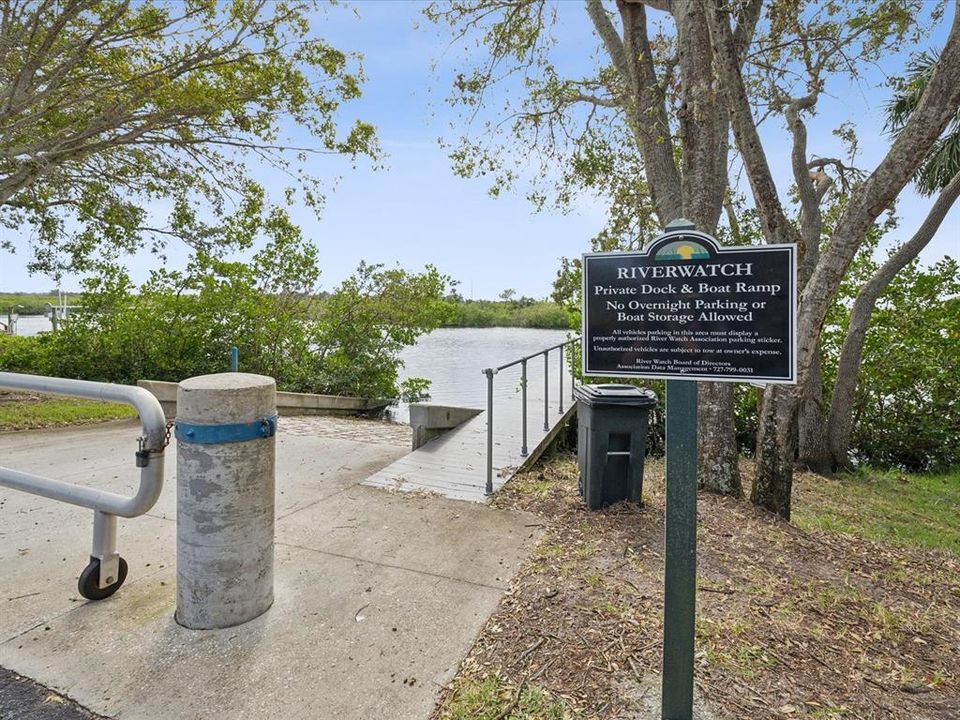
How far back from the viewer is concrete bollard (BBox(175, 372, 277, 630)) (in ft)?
8.48

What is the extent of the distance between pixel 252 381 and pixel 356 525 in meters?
1.77

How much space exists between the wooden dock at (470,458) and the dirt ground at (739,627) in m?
1.31

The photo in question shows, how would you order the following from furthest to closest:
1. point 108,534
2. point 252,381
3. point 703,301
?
1. point 108,534
2. point 252,381
3. point 703,301

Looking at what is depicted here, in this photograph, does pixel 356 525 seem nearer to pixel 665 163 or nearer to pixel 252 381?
pixel 252 381

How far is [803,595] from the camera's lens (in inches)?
118

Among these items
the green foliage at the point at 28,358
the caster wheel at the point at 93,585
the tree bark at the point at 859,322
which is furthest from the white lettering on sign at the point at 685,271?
the green foliage at the point at 28,358

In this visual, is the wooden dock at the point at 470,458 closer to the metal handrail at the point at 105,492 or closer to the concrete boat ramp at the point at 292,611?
the concrete boat ramp at the point at 292,611

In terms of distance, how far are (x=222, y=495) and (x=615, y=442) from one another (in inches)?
111

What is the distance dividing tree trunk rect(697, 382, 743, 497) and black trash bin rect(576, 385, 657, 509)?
2.69 feet

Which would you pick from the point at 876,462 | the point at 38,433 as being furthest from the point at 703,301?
the point at 876,462

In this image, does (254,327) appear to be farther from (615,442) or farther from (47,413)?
(615,442)

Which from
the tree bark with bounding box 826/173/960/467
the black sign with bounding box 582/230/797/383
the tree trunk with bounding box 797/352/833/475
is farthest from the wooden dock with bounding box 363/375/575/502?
the tree bark with bounding box 826/173/960/467

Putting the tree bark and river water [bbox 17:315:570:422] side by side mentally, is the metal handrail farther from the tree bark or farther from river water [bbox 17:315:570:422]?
the tree bark

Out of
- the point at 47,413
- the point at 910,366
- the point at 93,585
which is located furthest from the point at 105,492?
the point at 910,366
